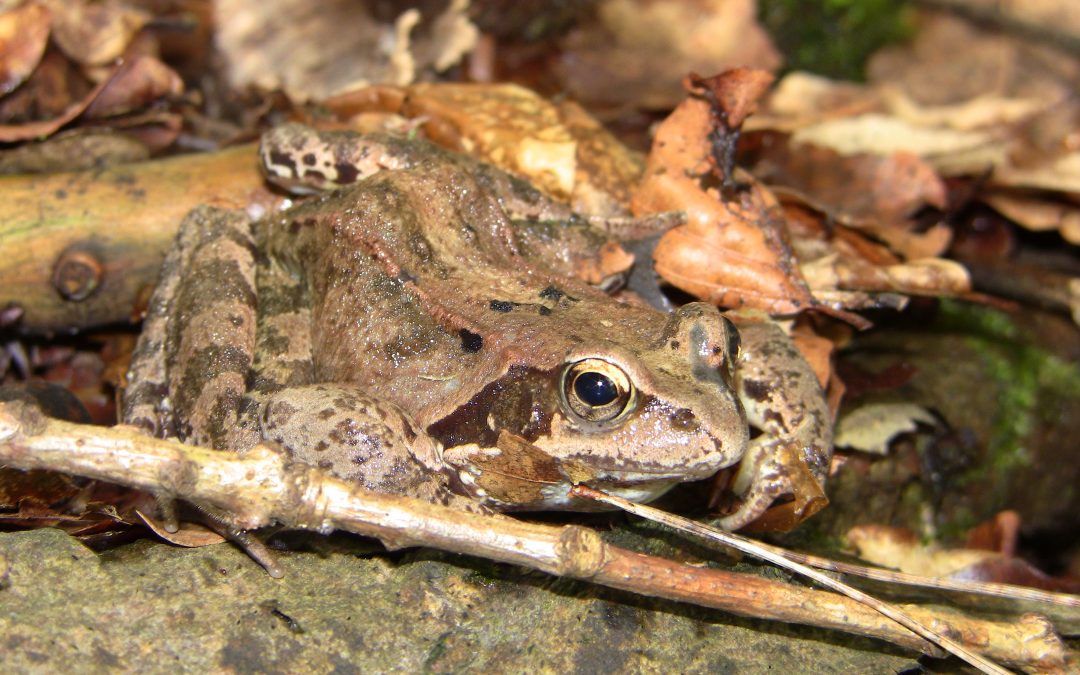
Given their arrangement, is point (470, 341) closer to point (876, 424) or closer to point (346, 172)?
point (346, 172)

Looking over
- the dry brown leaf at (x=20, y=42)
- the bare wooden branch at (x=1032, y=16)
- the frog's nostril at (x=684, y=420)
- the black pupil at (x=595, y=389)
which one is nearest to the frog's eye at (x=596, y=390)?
the black pupil at (x=595, y=389)

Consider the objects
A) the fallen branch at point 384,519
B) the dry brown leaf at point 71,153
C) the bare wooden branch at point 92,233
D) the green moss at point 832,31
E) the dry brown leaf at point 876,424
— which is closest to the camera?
the fallen branch at point 384,519

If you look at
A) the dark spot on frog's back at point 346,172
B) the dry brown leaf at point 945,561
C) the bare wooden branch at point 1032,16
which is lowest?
the dry brown leaf at point 945,561

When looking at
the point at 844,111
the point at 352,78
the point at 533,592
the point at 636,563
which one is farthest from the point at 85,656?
the point at 844,111

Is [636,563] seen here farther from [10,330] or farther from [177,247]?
[10,330]

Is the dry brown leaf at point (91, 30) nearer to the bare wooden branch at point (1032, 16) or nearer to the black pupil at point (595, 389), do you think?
the black pupil at point (595, 389)

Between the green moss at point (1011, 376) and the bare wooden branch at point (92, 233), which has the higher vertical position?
the bare wooden branch at point (92, 233)

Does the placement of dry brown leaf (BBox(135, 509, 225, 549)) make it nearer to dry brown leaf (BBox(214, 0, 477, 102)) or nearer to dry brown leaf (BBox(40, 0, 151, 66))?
dry brown leaf (BBox(40, 0, 151, 66))

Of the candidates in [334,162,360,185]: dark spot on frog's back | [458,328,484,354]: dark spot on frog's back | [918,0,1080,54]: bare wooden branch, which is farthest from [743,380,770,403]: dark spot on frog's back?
[918,0,1080,54]: bare wooden branch
